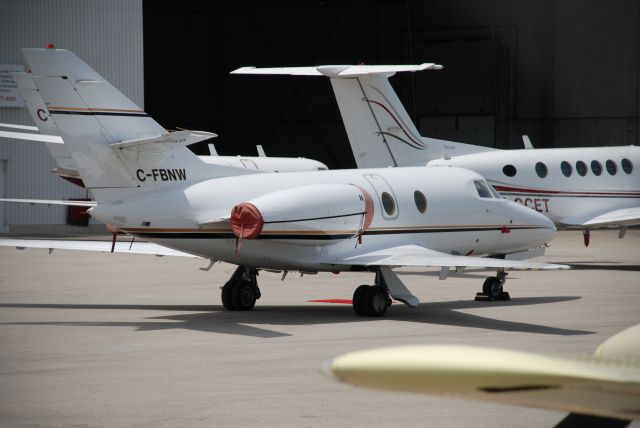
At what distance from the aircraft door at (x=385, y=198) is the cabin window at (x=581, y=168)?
36.0 ft

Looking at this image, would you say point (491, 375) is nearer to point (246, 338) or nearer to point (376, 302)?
point (246, 338)

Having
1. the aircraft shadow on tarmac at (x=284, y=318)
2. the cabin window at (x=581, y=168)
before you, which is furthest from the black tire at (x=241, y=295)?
the cabin window at (x=581, y=168)

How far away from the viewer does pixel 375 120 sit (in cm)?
2631

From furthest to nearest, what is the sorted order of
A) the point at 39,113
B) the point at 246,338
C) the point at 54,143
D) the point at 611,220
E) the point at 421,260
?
the point at 54,143 < the point at 39,113 < the point at 611,220 < the point at 421,260 < the point at 246,338

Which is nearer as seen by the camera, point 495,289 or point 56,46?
point 495,289

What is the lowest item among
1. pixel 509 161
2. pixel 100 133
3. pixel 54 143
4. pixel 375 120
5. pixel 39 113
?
pixel 509 161

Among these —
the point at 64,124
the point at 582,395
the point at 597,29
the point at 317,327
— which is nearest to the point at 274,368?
the point at 317,327

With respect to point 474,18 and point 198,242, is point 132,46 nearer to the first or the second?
point 474,18

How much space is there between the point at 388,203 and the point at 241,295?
2744 millimetres

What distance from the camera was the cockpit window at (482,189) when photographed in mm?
19328

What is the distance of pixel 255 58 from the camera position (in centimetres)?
6041

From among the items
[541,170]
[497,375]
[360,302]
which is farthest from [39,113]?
[497,375]

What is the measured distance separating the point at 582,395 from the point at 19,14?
145 feet

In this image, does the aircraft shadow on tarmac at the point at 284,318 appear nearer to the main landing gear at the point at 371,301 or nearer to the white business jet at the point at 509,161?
the main landing gear at the point at 371,301
